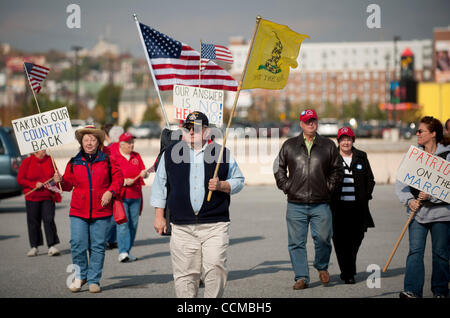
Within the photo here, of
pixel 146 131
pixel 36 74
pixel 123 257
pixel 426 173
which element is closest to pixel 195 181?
pixel 426 173

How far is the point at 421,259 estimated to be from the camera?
272 inches

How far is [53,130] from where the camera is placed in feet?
28.6

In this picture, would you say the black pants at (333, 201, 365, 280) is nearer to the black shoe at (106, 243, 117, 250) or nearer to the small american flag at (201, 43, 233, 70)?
the small american flag at (201, 43, 233, 70)

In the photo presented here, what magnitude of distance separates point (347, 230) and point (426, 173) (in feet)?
5.13

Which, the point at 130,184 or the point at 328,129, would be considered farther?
the point at 328,129

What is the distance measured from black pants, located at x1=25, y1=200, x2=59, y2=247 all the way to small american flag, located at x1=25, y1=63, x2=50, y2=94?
194cm

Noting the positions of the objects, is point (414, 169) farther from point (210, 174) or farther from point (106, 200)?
point (106, 200)

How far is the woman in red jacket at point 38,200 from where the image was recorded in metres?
10.5

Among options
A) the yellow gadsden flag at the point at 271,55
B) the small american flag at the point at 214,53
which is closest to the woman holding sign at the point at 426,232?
the yellow gadsden flag at the point at 271,55

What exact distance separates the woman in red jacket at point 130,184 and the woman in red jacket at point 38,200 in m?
1.22

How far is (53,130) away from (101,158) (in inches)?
47.7

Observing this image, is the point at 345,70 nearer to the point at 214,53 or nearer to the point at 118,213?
the point at 214,53

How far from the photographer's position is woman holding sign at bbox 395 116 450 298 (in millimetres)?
6910

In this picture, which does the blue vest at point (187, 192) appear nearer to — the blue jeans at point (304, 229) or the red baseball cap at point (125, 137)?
the blue jeans at point (304, 229)
